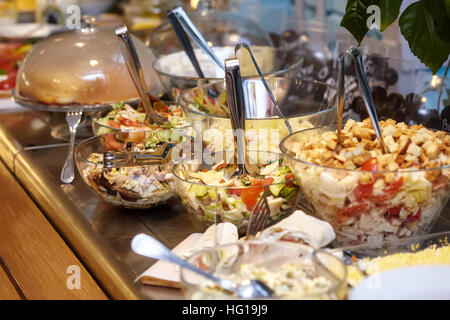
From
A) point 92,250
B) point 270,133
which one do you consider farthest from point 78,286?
point 270,133

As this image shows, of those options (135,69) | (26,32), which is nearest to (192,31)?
(135,69)

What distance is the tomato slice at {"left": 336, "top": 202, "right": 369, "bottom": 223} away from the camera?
76 centimetres

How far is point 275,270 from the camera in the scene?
64 centimetres

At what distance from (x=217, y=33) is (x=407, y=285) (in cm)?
116

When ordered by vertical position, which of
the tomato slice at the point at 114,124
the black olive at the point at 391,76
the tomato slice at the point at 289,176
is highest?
the black olive at the point at 391,76

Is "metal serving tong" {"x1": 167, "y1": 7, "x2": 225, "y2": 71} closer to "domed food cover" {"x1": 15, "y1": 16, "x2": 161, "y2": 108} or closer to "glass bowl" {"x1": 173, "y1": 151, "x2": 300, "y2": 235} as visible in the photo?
"domed food cover" {"x1": 15, "y1": 16, "x2": 161, "y2": 108}

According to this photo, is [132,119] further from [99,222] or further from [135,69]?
[99,222]

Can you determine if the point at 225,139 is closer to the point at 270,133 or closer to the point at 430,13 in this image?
the point at 270,133

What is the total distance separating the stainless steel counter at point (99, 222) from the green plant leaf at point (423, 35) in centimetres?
25

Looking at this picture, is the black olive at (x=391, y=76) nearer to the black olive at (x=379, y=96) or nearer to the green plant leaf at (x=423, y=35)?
the black olive at (x=379, y=96)

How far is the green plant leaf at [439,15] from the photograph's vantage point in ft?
2.78

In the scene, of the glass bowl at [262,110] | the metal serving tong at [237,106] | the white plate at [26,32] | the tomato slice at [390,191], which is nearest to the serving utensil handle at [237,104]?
the metal serving tong at [237,106]

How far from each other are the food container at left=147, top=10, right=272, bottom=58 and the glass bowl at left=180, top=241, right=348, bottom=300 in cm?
105

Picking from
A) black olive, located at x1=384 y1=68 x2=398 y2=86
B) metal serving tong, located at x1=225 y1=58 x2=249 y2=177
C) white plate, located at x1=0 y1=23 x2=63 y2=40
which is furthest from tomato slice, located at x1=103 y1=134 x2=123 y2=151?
white plate, located at x1=0 y1=23 x2=63 y2=40
